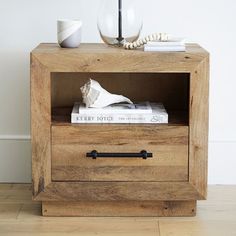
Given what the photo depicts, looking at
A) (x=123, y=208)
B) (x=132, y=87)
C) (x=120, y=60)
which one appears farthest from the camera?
(x=132, y=87)

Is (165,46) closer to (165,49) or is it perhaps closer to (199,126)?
(165,49)

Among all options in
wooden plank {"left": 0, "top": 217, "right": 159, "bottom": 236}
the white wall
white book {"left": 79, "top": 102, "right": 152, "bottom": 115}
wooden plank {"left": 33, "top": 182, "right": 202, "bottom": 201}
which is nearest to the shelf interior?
the white wall

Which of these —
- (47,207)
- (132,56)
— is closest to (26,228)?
(47,207)

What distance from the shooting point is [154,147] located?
7.76ft

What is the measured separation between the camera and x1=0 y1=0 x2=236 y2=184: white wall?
270 centimetres

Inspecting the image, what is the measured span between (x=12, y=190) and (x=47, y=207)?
0.34 meters

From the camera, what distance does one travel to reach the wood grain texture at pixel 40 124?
2.31m

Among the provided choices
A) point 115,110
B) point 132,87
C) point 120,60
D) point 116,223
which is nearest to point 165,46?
point 120,60

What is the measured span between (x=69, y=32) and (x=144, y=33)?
434 mm

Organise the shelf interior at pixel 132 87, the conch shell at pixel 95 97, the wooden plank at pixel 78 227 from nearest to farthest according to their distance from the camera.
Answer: the wooden plank at pixel 78 227, the conch shell at pixel 95 97, the shelf interior at pixel 132 87

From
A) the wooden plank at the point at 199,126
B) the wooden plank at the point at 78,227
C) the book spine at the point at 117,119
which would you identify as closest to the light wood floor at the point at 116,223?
the wooden plank at the point at 78,227

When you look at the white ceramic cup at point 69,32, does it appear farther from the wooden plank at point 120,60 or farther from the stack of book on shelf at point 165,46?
the stack of book on shelf at point 165,46

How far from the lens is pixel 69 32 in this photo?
239 cm

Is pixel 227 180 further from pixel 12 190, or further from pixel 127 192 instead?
pixel 12 190
